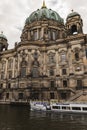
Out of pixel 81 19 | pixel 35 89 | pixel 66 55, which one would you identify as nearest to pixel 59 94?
pixel 35 89

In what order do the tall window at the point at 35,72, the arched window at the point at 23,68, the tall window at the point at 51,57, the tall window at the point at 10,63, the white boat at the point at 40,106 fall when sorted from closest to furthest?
the white boat at the point at 40,106
the tall window at the point at 35,72
the arched window at the point at 23,68
the tall window at the point at 51,57
the tall window at the point at 10,63

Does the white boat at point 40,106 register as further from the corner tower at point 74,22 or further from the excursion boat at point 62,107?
the corner tower at point 74,22

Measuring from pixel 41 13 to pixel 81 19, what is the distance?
18.9m

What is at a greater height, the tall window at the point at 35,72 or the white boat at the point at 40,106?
the tall window at the point at 35,72

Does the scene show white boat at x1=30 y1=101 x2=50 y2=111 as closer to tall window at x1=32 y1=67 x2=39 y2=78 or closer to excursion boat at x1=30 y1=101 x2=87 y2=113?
excursion boat at x1=30 y1=101 x2=87 y2=113

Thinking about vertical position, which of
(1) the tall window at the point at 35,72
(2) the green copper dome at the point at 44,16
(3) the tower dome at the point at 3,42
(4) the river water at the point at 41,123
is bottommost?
(4) the river water at the point at 41,123

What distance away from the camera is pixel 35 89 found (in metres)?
48.6

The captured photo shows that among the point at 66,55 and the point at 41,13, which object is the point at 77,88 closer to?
the point at 66,55

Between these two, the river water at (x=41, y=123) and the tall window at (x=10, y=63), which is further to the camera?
the tall window at (x=10, y=63)

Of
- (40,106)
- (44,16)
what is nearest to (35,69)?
(40,106)

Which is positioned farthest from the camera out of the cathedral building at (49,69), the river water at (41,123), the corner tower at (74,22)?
the corner tower at (74,22)

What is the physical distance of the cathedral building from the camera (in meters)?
48.1

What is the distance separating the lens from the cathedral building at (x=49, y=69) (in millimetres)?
48094

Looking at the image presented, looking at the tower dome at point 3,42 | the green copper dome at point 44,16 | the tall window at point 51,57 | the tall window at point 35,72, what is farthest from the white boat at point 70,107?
the tower dome at point 3,42
